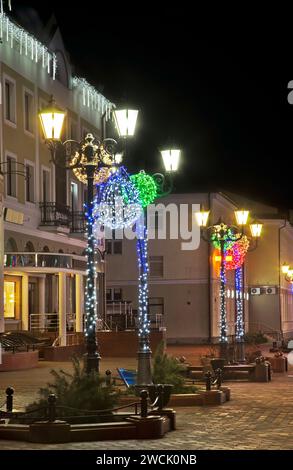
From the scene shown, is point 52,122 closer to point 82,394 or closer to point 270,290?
point 82,394

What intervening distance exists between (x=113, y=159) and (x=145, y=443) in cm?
683

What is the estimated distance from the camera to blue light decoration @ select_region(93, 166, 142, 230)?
22491mm

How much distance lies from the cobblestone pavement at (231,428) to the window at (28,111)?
55.8 ft

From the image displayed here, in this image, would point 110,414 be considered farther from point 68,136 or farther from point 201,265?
point 201,265

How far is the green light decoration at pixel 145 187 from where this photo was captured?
69.4 feet

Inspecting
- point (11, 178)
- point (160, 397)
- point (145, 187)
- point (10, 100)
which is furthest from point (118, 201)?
point (10, 100)

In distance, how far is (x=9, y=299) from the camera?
34.7m

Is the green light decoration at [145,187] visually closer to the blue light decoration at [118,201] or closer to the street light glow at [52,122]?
the blue light decoration at [118,201]

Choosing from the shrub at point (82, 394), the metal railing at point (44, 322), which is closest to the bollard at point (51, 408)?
the shrub at point (82, 394)

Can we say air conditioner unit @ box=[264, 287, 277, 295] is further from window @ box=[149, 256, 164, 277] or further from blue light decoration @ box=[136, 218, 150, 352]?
blue light decoration @ box=[136, 218, 150, 352]

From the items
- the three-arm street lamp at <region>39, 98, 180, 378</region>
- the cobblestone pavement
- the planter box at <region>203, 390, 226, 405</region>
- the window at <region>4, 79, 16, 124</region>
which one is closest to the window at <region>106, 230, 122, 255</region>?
the window at <region>4, 79, 16, 124</region>

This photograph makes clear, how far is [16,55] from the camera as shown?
33812 mm

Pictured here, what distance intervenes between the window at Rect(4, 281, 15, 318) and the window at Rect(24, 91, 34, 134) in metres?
5.56
